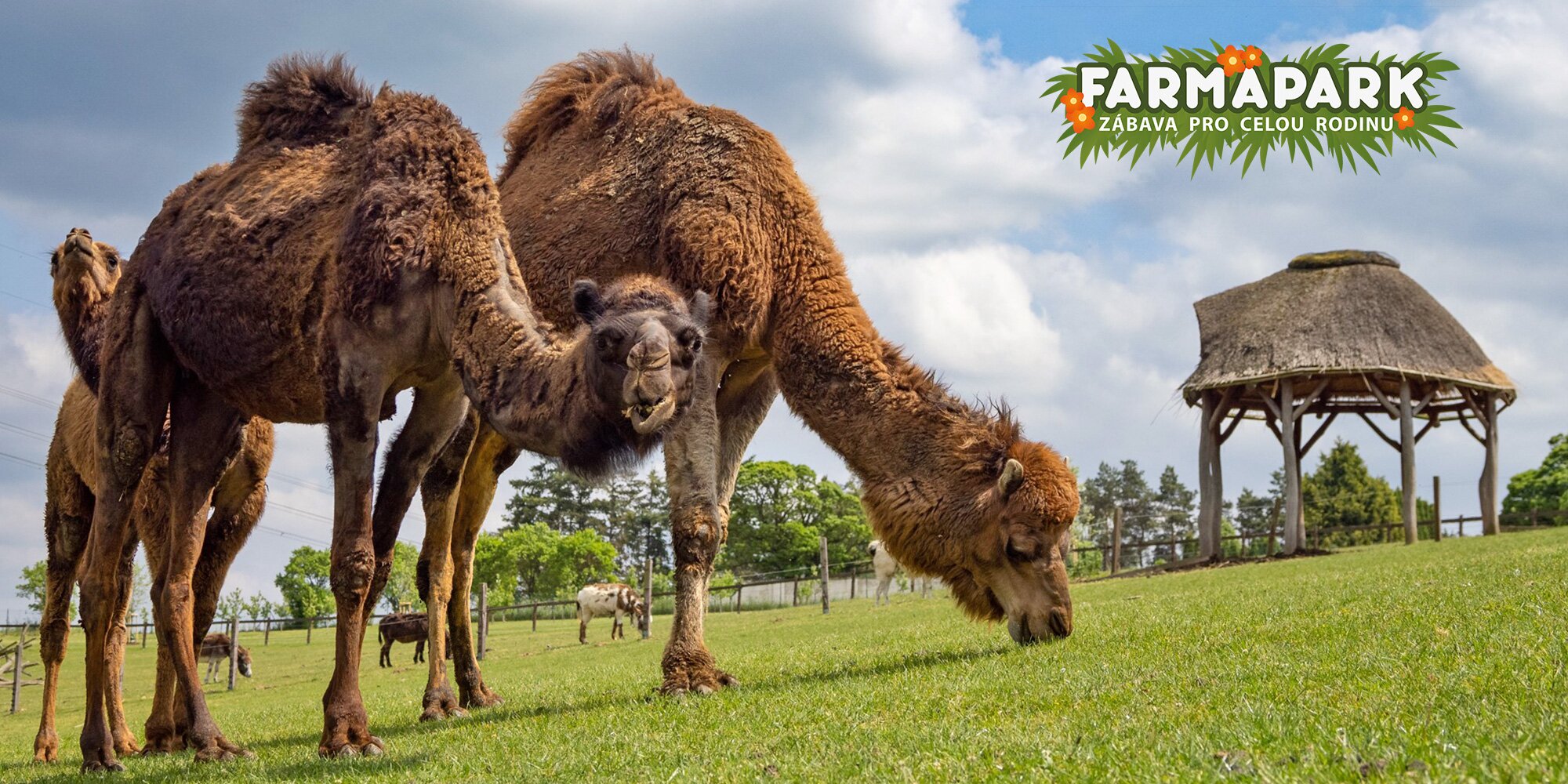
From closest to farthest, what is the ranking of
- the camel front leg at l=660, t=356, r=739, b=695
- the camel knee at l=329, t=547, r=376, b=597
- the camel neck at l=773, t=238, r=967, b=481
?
the camel knee at l=329, t=547, r=376, b=597 → the camel front leg at l=660, t=356, r=739, b=695 → the camel neck at l=773, t=238, r=967, b=481

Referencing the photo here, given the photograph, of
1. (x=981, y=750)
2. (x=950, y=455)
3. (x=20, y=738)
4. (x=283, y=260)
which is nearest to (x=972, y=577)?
(x=950, y=455)

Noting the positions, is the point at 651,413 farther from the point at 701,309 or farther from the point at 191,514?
the point at 191,514

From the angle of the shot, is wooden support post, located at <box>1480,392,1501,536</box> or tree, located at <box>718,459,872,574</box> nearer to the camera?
A: wooden support post, located at <box>1480,392,1501,536</box>

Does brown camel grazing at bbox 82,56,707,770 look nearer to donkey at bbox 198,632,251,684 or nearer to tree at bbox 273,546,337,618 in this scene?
donkey at bbox 198,632,251,684

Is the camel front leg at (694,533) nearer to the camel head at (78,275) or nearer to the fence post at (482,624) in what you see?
the camel head at (78,275)

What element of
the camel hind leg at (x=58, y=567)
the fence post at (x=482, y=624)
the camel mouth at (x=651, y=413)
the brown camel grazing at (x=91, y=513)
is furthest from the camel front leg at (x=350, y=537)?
the fence post at (x=482, y=624)

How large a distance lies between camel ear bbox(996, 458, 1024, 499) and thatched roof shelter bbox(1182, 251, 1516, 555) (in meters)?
26.1

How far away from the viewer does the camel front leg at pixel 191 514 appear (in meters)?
7.71

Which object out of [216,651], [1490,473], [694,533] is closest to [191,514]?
[694,533]

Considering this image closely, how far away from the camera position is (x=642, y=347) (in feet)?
17.8

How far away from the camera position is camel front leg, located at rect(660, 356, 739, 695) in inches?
326

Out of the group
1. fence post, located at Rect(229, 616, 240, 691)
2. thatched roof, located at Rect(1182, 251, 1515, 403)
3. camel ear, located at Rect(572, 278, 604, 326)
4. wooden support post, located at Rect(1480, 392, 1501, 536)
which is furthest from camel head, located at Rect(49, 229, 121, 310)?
wooden support post, located at Rect(1480, 392, 1501, 536)

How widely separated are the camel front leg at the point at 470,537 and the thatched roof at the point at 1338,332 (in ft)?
88.9

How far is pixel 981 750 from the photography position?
476 cm
